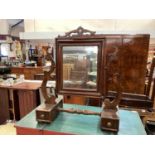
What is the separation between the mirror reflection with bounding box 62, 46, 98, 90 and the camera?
3.57 feet

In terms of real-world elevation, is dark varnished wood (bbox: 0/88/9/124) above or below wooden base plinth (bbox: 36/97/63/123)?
below

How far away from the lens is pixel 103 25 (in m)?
2.19

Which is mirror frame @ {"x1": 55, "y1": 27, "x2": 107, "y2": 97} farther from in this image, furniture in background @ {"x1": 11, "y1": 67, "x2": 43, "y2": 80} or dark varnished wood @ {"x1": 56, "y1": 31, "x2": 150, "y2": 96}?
furniture in background @ {"x1": 11, "y1": 67, "x2": 43, "y2": 80}

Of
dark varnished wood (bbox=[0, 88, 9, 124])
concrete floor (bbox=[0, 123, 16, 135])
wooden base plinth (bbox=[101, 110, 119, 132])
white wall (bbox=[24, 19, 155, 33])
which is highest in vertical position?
white wall (bbox=[24, 19, 155, 33])

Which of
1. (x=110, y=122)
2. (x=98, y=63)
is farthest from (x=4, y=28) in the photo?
(x=110, y=122)

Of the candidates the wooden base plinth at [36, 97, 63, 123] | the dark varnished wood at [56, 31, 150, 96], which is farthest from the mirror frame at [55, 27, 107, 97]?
the dark varnished wood at [56, 31, 150, 96]

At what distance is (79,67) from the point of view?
1141 millimetres

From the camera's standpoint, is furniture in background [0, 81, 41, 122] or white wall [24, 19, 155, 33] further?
furniture in background [0, 81, 41, 122]

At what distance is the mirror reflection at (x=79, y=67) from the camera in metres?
1.09

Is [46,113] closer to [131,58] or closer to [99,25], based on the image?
[131,58]

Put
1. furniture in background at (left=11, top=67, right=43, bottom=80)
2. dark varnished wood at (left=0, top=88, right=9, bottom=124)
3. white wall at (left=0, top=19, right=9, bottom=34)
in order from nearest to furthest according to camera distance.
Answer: dark varnished wood at (left=0, top=88, right=9, bottom=124) < furniture in background at (left=11, top=67, right=43, bottom=80) < white wall at (left=0, top=19, right=9, bottom=34)
